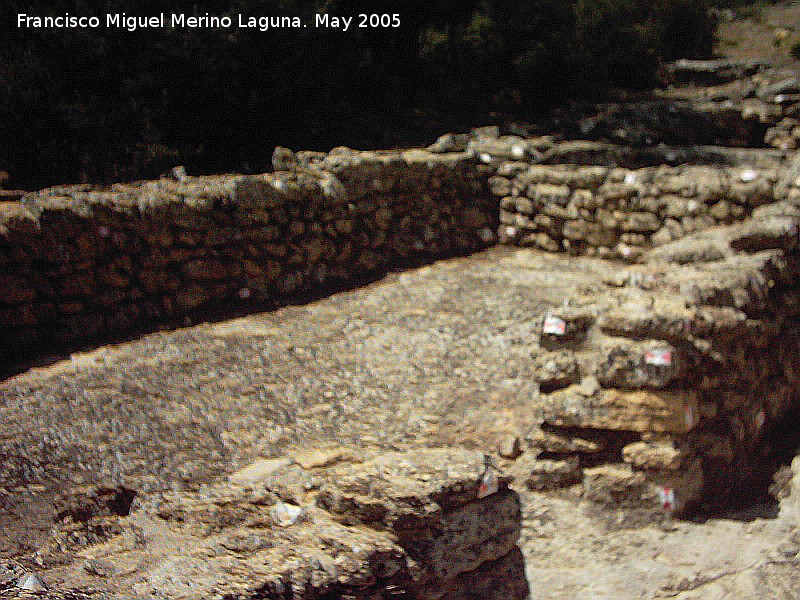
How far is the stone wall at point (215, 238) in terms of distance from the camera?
5.15 meters

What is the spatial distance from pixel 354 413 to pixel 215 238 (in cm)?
206

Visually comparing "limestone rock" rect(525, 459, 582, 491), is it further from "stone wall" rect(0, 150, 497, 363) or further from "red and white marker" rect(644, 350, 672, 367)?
"stone wall" rect(0, 150, 497, 363)

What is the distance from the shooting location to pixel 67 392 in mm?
4625

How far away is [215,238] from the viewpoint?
232 inches

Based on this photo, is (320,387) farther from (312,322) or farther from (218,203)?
(218,203)

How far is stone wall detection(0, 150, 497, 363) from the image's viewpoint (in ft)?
16.9

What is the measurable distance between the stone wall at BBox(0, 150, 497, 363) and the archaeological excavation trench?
0.06ft

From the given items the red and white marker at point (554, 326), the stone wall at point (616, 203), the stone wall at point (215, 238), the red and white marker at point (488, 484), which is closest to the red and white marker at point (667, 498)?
the red and white marker at point (554, 326)

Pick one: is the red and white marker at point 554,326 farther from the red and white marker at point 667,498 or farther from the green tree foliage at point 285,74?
the green tree foliage at point 285,74

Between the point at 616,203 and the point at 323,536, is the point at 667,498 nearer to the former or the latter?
the point at 323,536

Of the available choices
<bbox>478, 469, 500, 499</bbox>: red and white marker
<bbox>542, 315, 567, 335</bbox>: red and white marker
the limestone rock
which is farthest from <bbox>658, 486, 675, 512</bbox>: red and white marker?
<bbox>478, 469, 500, 499</bbox>: red and white marker

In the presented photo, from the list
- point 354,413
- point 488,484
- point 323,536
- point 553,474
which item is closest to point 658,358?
point 553,474

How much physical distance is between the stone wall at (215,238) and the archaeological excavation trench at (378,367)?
2 centimetres

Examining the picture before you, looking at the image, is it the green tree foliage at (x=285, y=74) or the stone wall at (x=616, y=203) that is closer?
the stone wall at (x=616, y=203)
